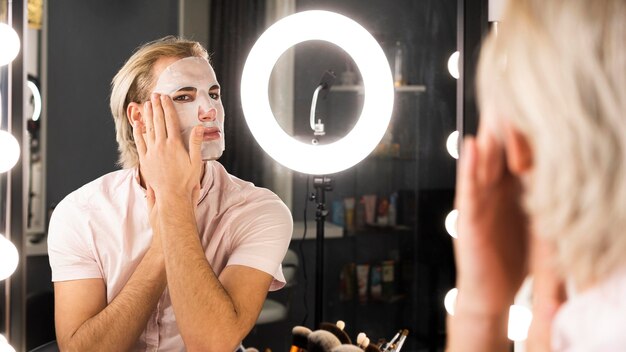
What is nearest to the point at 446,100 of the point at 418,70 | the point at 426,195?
the point at 418,70

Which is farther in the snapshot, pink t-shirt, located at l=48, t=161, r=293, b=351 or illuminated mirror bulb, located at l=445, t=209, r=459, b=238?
illuminated mirror bulb, located at l=445, t=209, r=459, b=238

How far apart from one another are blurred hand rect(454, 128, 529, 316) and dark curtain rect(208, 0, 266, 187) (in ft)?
1.75

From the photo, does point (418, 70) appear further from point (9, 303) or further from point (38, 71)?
point (9, 303)

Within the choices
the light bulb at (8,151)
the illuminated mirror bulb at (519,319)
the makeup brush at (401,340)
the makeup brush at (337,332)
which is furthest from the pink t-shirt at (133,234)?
the illuminated mirror bulb at (519,319)

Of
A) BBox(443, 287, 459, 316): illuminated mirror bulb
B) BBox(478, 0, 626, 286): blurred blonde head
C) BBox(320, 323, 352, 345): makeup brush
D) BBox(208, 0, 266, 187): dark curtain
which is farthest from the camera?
BBox(443, 287, 459, 316): illuminated mirror bulb

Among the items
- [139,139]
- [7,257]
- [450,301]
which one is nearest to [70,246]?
[7,257]

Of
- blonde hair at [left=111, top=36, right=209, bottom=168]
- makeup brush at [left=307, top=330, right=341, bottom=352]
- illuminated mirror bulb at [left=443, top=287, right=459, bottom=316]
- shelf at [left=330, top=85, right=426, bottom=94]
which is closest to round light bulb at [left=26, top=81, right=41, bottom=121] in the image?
blonde hair at [left=111, top=36, right=209, bottom=168]

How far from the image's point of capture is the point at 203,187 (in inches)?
41.1

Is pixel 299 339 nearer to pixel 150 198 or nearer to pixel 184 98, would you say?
pixel 150 198

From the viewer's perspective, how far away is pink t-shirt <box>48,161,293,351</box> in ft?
3.29

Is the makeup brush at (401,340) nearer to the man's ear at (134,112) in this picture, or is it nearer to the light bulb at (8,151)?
the man's ear at (134,112)

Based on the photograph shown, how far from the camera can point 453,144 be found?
4.19 ft

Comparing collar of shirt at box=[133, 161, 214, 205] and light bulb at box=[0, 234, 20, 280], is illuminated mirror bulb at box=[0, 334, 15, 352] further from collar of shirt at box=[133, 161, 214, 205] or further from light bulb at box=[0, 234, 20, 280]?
collar of shirt at box=[133, 161, 214, 205]

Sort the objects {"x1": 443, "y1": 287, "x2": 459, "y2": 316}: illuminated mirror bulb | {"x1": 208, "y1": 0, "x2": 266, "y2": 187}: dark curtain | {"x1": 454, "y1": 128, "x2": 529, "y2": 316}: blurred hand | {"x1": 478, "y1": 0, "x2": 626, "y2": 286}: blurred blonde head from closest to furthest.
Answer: {"x1": 478, "y1": 0, "x2": 626, "y2": 286}: blurred blonde head
{"x1": 454, "y1": 128, "x2": 529, "y2": 316}: blurred hand
{"x1": 208, "y1": 0, "x2": 266, "y2": 187}: dark curtain
{"x1": 443, "y1": 287, "x2": 459, "y2": 316}: illuminated mirror bulb
